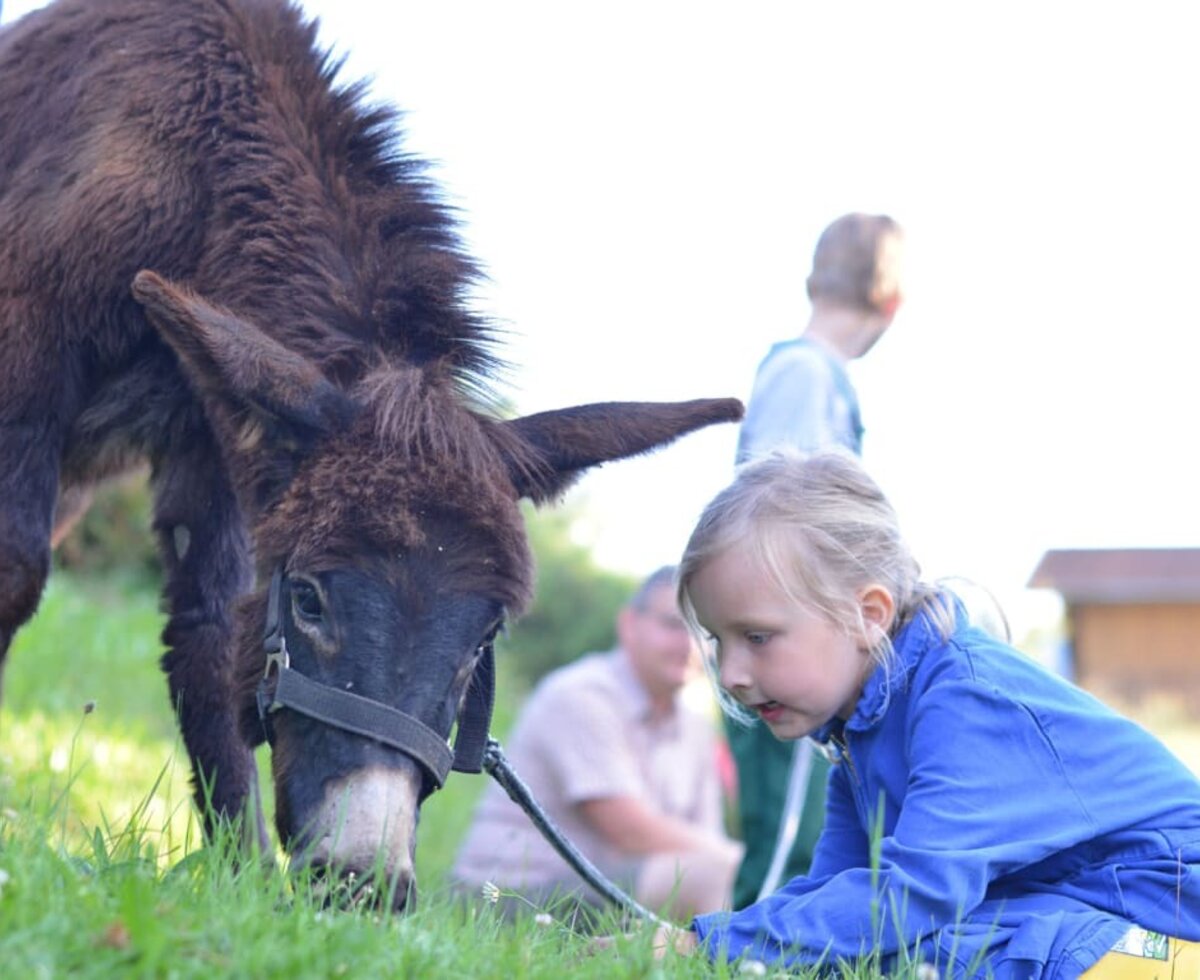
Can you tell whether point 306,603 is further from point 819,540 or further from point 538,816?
point 819,540

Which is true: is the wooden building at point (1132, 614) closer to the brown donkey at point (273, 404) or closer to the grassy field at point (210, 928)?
the brown donkey at point (273, 404)

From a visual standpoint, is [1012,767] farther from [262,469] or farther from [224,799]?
[224,799]

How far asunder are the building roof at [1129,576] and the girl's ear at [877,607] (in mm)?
21773

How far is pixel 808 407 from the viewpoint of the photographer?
16.7 ft

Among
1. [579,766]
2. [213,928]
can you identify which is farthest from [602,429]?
[579,766]

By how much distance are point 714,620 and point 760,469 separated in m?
0.41

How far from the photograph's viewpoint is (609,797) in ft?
21.6

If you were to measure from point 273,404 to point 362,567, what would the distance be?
0.47 m

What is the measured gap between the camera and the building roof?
959 inches

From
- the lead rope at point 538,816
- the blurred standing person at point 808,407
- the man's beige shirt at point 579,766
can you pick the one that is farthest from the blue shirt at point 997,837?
the man's beige shirt at point 579,766

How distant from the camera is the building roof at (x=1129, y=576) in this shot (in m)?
24.4

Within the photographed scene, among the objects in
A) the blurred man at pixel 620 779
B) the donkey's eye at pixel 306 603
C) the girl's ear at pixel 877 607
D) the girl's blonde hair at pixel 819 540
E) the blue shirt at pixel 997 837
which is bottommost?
the blurred man at pixel 620 779

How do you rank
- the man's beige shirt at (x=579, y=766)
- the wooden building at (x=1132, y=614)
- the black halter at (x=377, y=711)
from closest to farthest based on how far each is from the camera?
the black halter at (x=377, y=711), the man's beige shirt at (x=579, y=766), the wooden building at (x=1132, y=614)

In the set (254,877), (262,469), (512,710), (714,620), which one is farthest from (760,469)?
(512,710)
